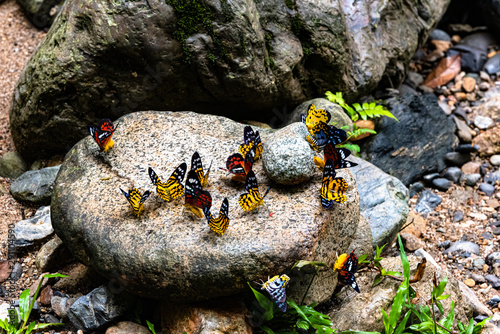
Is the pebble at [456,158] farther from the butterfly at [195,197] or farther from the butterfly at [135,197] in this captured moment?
the butterfly at [135,197]

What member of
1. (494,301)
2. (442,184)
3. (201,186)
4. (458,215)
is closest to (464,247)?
(458,215)

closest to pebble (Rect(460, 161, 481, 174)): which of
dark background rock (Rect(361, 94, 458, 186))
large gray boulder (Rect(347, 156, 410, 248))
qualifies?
dark background rock (Rect(361, 94, 458, 186))


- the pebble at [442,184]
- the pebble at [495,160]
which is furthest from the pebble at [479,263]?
the pebble at [495,160]

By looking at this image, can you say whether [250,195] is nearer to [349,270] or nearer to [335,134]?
[335,134]

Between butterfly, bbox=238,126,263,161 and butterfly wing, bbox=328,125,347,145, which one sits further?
butterfly, bbox=238,126,263,161

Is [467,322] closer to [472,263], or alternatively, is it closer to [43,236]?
[472,263]

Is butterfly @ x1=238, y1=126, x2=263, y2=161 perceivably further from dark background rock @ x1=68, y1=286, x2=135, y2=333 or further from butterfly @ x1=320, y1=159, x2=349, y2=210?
dark background rock @ x1=68, y1=286, x2=135, y2=333
